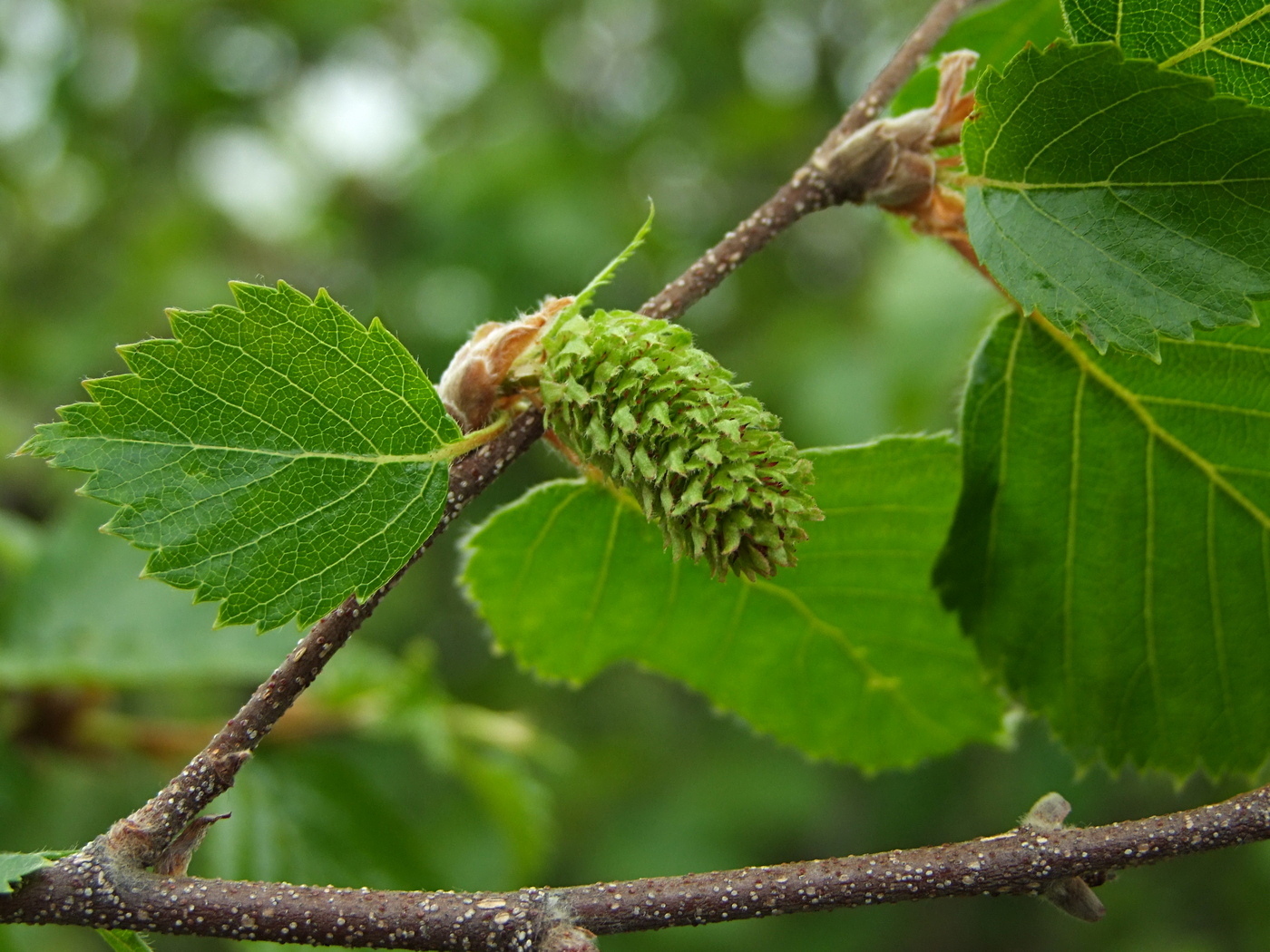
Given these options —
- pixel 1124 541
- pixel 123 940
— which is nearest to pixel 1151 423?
pixel 1124 541

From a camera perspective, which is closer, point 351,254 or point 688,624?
point 688,624

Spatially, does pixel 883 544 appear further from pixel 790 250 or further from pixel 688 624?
pixel 790 250

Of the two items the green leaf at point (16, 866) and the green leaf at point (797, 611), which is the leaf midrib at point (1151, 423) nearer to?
the green leaf at point (797, 611)

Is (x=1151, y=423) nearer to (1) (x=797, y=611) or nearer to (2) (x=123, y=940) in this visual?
(1) (x=797, y=611)

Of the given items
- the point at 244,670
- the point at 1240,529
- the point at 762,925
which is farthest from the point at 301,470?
the point at 762,925

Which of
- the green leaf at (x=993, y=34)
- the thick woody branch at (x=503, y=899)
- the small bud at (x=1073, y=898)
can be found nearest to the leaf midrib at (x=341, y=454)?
the thick woody branch at (x=503, y=899)

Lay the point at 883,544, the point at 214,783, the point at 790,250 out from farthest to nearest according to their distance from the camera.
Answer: the point at 790,250, the point at 883,544, the point at 214,783
